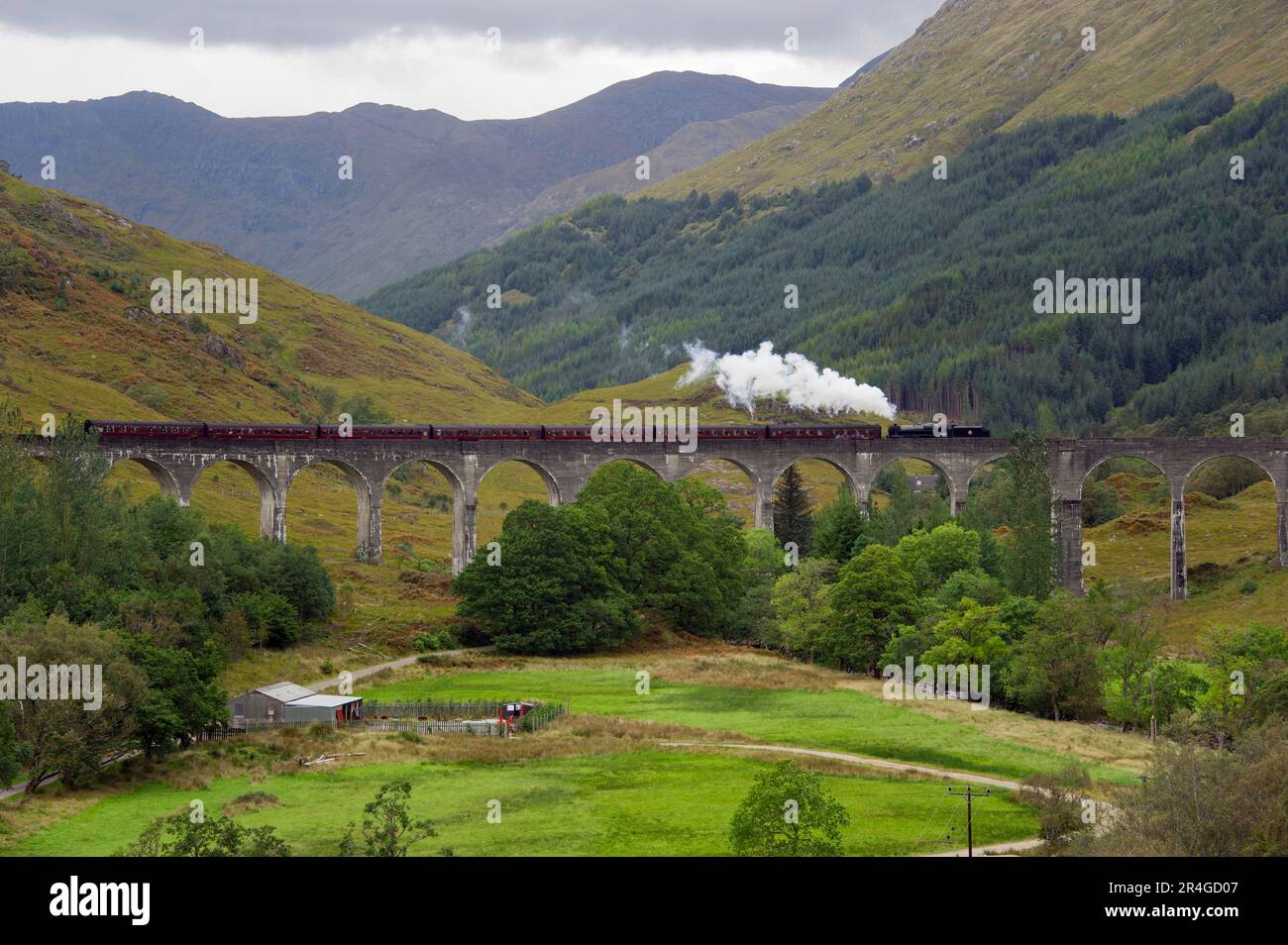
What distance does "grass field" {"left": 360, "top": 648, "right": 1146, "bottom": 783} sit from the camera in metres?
60.2

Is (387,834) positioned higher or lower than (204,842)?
lower

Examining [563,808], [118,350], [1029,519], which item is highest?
[118,350]

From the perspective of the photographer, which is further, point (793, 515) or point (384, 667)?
point (793, 515)

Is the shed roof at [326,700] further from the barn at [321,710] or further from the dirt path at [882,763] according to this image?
the dirt path at [882,763]

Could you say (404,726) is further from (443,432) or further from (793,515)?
(793,515)

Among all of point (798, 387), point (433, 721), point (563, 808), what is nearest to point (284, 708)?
point (433, 721)

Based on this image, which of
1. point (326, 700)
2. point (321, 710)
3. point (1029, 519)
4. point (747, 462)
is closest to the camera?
point (321, 710)

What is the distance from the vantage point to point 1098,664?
232 feet

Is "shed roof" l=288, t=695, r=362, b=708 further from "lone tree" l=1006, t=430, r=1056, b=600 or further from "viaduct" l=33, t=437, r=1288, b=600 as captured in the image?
"lone tree" l=1006, t=430, r=1056, b=600

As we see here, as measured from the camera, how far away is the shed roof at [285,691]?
6525 cm

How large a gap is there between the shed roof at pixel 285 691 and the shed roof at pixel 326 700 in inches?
11.6

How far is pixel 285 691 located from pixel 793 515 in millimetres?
55458

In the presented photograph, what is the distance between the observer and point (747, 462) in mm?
110625

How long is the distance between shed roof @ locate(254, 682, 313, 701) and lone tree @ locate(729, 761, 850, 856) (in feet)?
99.6
